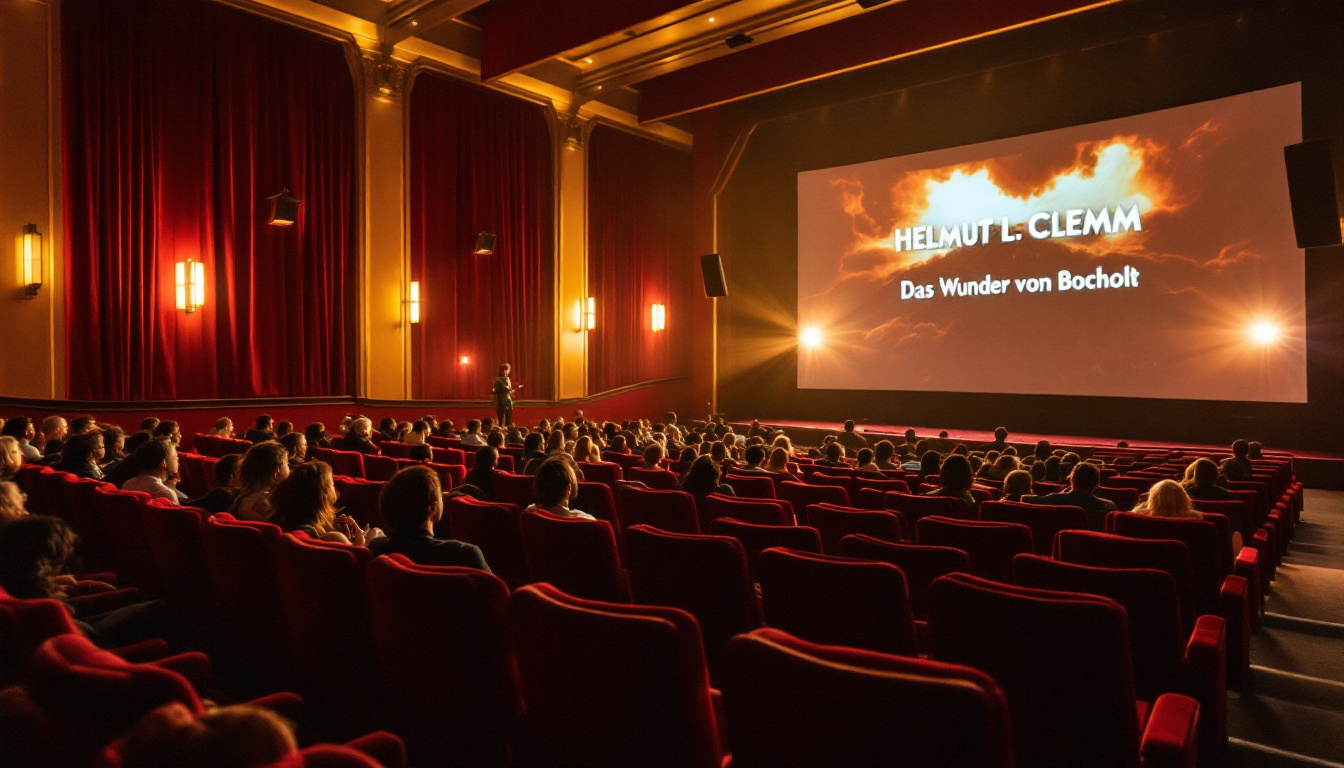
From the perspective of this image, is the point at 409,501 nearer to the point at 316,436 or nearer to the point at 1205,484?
the point at 1205,484

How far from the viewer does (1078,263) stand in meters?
11.4

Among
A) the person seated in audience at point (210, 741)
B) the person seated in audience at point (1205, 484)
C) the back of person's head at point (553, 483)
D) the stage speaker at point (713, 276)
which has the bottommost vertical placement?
the person seated in audience at point (1205, 484)

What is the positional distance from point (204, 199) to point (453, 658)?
9310 millimetres

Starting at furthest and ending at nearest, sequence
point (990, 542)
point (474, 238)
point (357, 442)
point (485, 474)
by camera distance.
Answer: point (474, 238)
point (357, 442)
point (485, 474)
point (990, 542)

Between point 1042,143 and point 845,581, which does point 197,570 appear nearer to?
point 845,581

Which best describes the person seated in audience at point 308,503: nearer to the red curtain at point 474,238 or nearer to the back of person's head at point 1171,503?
the back of person's head at point 1171,503

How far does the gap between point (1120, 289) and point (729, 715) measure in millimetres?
11695

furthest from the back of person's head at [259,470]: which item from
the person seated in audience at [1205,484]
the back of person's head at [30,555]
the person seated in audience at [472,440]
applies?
the person seated in audience at [1205,484]

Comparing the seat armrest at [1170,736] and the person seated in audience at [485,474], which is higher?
the person seated in audience at [485,474]

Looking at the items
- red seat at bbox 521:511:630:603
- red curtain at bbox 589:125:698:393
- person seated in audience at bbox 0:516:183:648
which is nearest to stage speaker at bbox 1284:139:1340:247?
red seat at bbox 521:511:630:603

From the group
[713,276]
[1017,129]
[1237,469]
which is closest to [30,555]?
[1237,469]

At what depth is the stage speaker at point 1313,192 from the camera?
848 cm

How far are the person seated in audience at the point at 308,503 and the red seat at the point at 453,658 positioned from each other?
3.26 ft

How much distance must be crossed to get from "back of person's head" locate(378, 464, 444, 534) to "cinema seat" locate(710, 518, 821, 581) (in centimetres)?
106
